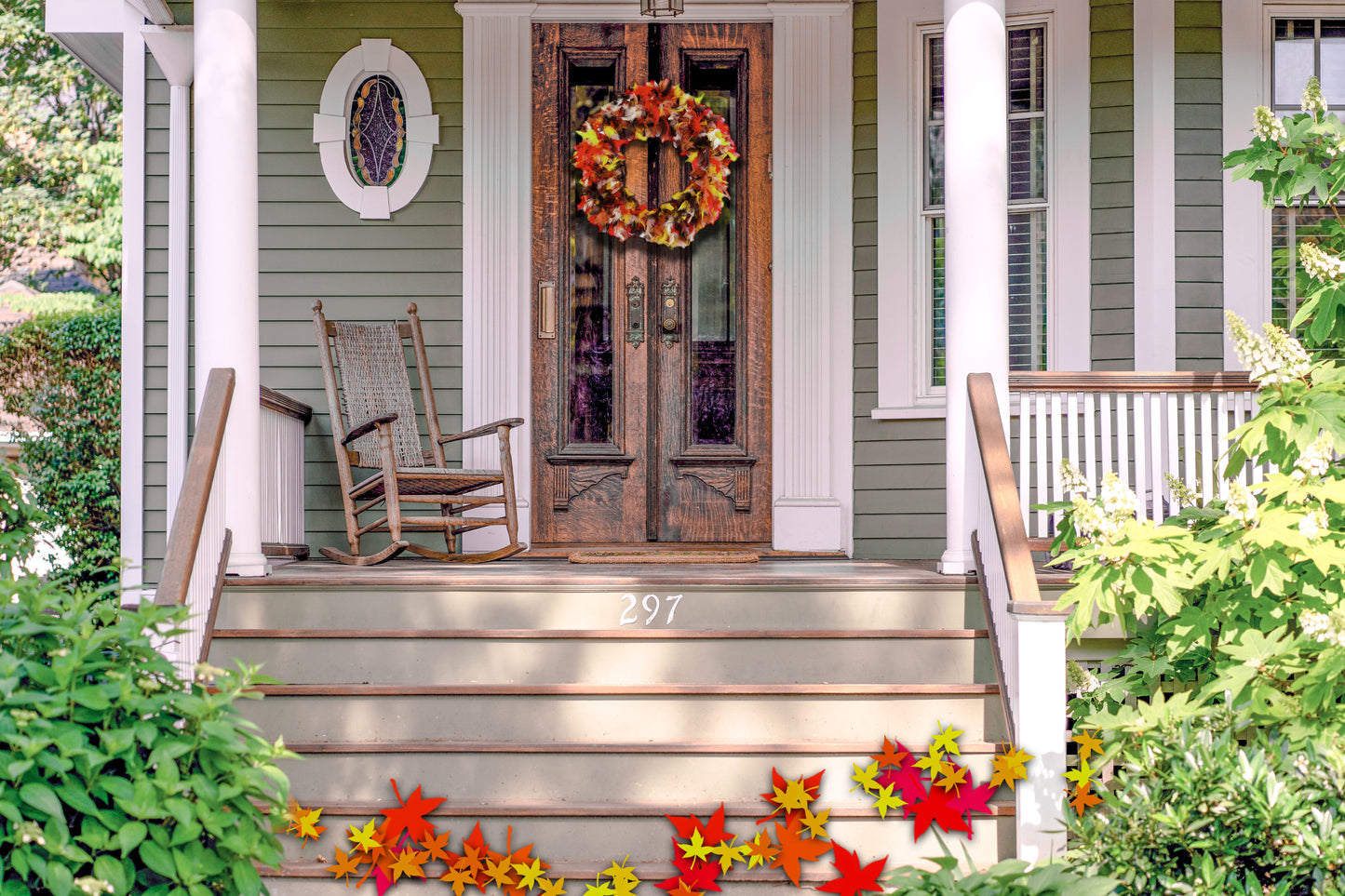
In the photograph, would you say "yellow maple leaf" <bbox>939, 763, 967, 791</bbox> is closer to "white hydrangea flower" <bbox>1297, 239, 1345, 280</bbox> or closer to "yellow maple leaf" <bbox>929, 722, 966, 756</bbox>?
"yellow maple leaf" <bbox>929, 722, 966, 756</bbox>

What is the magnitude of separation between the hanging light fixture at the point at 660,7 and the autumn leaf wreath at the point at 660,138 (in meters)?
0.41

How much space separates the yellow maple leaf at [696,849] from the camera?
306cm

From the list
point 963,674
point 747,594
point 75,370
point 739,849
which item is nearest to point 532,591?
point 747,594

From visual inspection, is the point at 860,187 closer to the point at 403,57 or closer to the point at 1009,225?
the point at 1009,225

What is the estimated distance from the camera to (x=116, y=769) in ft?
6.89

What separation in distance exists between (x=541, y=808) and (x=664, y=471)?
2431 millimetres

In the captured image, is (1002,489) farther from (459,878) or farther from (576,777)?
(459,878)

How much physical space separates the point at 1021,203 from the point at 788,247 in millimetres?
1021

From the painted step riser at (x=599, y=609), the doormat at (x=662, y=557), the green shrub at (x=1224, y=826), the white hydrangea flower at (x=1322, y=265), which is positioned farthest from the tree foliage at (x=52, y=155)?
the green shrub at (x=1224, y=826)

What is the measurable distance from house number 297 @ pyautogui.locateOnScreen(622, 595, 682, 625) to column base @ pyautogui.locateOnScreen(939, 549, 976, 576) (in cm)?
89

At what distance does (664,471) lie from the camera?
542 centimetres

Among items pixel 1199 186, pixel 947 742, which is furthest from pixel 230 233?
pixel 1199 186

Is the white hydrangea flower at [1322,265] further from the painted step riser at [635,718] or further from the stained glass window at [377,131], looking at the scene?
the stained glass window at [377,131]

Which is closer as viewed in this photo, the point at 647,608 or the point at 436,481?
the point at 647,608
